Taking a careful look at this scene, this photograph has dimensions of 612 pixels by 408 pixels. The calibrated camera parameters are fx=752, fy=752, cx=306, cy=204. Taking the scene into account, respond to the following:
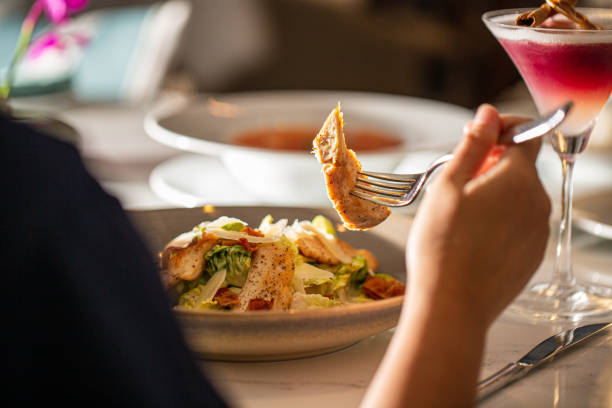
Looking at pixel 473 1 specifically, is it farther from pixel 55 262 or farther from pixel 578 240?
pixel 55 262

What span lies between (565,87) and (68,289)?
0.77 m

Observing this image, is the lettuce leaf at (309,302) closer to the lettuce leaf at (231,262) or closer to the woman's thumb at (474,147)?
Result: the lettuce leaf at (231,262)

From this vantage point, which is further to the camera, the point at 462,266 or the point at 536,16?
the point at 536,16

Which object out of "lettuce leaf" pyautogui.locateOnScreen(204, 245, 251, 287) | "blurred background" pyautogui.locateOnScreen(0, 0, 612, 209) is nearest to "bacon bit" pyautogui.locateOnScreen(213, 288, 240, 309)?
"lettuce leaf" pyautogui.locateOnScreen(204, 245, 251, 287)

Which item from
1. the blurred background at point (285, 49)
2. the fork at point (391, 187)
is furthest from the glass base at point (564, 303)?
the blurred background at point (285, 49)

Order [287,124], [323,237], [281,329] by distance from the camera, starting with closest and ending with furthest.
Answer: [281,329]
[323,237]
[287,124]

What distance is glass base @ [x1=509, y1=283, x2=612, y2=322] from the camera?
102 centimetres

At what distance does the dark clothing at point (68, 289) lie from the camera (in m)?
0.41

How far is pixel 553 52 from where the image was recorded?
3.14 ft

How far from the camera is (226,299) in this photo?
90cm

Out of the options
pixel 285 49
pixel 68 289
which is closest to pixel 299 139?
pixel 68 289

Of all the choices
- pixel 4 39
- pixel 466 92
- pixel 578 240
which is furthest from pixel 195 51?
pixel 578 240

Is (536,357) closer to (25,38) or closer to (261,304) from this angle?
(261,304)

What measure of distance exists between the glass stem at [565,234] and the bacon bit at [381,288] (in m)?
0.27
